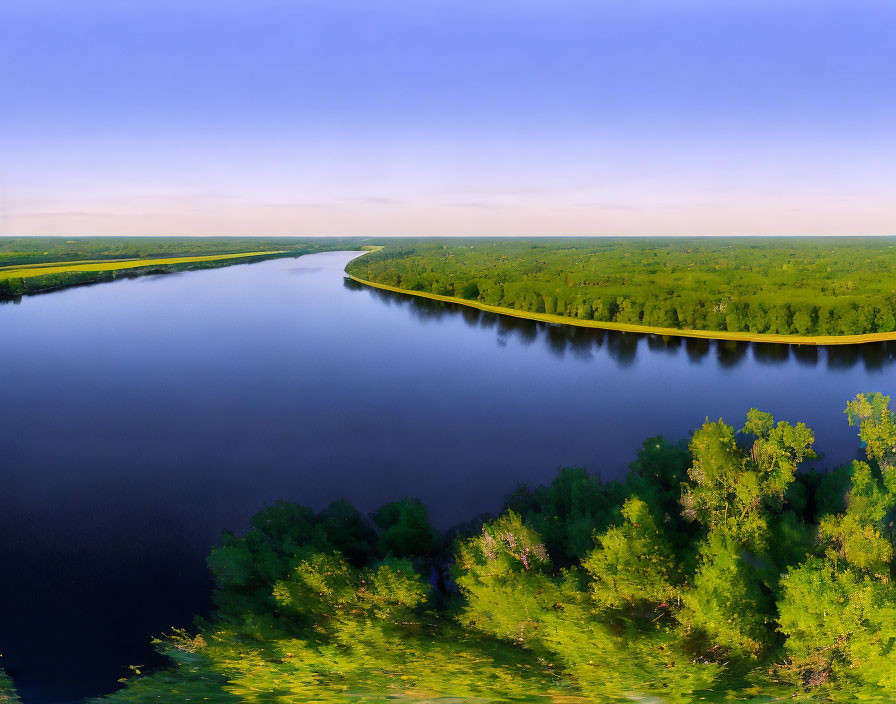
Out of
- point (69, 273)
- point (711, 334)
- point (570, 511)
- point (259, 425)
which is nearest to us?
point (570, 511)

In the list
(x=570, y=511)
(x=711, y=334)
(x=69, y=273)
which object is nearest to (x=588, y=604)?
(x=570, y=511)

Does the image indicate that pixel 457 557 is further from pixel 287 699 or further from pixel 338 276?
pixel 338 276

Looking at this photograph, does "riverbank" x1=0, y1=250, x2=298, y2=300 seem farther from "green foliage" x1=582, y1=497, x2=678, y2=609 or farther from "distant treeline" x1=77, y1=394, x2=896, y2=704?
"green foliage" x1=582, y1=497, x2=678, y2=609

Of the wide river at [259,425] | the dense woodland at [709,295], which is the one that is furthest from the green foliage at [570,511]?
the dense woodland at [709,295]

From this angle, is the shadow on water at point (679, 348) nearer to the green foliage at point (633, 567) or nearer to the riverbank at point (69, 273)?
the green foliage at point (633, 567)

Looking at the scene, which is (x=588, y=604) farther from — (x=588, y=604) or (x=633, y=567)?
(x=633, y=567)

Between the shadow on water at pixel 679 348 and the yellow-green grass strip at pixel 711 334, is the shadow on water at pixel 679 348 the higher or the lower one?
the lower one
